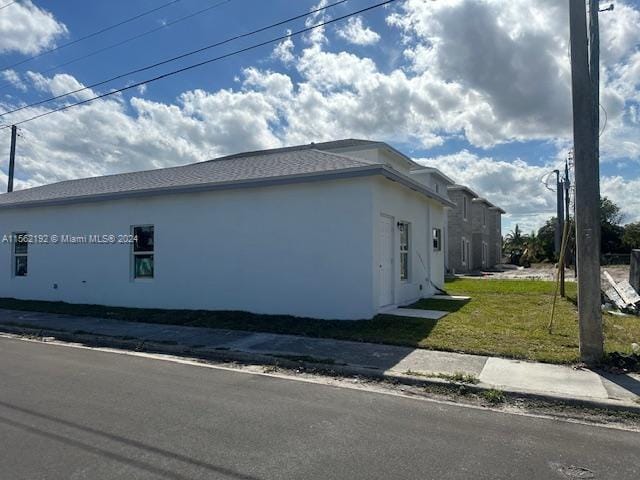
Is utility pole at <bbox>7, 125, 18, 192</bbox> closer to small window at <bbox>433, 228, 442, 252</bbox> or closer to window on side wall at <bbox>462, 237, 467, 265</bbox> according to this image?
small window at <bbox>433, 228, 442, 252</bbox>

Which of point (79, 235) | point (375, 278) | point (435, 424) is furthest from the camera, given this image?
point (79, 235)

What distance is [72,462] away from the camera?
160 inches

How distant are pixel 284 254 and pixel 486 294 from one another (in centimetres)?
880

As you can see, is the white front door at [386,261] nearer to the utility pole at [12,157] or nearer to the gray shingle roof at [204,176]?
the gray shingle roof at [204,176]

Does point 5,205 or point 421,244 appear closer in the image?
point 421,244

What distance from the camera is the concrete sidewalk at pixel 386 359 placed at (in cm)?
616

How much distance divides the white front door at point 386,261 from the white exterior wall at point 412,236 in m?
0.18

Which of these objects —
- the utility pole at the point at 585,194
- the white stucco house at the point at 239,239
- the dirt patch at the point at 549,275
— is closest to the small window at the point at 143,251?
the white stucco house at the point at 239,239

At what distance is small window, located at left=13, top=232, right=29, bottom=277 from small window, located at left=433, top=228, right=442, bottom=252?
14576 millimetres

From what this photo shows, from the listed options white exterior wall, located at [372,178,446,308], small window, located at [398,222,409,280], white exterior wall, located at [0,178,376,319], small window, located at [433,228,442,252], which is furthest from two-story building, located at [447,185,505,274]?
white exterior wall, located at [0,178,376,319]

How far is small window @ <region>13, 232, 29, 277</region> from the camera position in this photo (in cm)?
1736

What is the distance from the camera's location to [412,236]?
14.7 metres

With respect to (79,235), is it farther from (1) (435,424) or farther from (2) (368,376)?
(1) (435,424)

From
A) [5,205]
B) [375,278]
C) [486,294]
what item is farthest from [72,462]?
[5,205]
